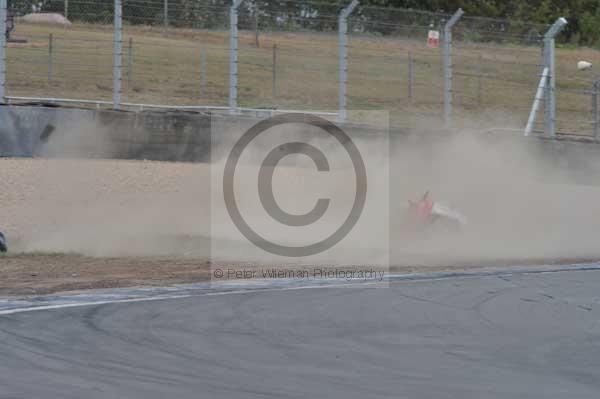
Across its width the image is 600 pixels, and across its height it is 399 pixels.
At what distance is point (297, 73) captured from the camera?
22.5 meters

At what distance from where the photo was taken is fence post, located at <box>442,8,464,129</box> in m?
18.2

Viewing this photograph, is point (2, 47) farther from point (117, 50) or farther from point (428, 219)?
point (428, 219)

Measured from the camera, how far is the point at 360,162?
17453mm

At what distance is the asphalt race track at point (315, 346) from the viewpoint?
6031 mm

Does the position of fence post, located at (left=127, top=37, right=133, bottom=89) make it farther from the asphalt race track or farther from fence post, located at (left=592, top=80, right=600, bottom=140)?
the asphalt race track

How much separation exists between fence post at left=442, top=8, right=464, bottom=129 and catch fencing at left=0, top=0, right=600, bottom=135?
0.02 m

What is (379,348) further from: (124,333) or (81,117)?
(81,117)

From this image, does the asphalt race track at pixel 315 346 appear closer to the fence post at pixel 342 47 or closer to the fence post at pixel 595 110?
the fence post at pixel 342 47

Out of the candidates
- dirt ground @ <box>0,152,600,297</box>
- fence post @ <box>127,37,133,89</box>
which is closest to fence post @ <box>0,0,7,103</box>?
dirt ground @ <box>0,152,600,297</box>

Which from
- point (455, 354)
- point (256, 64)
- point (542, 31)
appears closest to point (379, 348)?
point (455, 354)

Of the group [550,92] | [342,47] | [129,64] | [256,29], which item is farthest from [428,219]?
[129,64]

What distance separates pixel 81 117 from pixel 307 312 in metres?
8.85

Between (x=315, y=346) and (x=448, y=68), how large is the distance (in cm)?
1178

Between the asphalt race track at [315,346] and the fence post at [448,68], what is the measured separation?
8.49 metres
